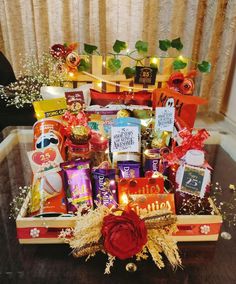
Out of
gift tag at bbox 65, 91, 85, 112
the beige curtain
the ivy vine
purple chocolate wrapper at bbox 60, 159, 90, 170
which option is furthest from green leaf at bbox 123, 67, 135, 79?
the beige curtain

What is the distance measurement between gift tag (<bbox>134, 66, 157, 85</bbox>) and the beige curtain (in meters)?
1.45

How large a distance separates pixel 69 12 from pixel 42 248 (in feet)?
8.41

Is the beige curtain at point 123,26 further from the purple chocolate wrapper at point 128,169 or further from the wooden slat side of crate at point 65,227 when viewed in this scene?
the wooden slat side of crate at point 65,227

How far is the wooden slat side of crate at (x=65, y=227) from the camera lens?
2.47 ft

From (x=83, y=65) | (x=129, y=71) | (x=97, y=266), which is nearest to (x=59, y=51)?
(x=83, y=65)

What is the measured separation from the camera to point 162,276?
2.31ft

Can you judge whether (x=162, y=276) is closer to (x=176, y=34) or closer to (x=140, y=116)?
(x=140, y=116)

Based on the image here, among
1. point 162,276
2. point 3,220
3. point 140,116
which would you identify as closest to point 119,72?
point 140,116

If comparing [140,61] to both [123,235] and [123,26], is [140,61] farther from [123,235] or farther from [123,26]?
[123,26]

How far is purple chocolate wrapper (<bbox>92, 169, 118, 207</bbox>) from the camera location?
0.84m

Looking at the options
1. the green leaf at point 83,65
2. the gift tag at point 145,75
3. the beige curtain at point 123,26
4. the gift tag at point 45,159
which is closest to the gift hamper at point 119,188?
the gift tag at point 45,159

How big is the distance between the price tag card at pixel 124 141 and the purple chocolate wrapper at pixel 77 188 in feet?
0.47

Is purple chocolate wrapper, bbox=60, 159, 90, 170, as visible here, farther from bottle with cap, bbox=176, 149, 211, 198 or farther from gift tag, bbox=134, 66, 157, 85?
gift tag, bbox=134, 66, 157, 85

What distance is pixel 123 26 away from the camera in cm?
286
